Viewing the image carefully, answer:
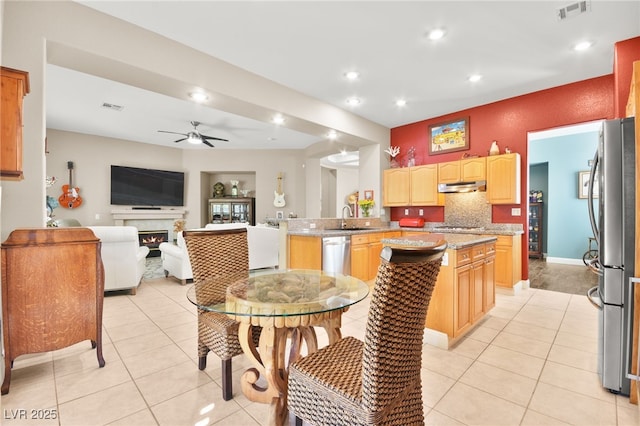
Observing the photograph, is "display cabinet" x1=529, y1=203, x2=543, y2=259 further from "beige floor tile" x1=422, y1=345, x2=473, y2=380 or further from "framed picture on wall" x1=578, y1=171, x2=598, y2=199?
"beige floor tile" x1=422, y1=345, x2=473, y2=380

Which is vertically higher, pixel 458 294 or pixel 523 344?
pixel 458 294

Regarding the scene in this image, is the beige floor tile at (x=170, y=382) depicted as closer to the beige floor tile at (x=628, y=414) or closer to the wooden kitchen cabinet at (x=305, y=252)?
the wooden kitchen cabinet at (x=305, y=252)

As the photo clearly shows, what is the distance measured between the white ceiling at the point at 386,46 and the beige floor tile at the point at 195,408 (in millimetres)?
2923

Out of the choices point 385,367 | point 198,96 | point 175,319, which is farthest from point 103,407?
point 198,96

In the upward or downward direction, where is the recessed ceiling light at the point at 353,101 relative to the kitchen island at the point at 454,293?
upward

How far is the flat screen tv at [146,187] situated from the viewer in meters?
6.84

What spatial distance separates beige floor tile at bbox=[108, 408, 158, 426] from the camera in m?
1.54

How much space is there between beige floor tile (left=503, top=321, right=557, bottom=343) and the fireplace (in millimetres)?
7379

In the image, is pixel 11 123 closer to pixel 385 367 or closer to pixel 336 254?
pixel 385 367

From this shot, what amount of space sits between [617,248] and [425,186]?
3.34 metres

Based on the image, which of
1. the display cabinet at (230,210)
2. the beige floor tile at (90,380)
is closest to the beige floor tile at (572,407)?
the beige floor tile at (90,380)

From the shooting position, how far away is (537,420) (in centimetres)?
158

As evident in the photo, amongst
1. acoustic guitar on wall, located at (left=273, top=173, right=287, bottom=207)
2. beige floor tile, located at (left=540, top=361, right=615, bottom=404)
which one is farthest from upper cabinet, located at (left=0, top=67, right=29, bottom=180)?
acoustic guitar on wall, located at (left=273, top=173, right=287, bottom=207)

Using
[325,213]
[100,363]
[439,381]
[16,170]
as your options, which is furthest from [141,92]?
[325,213]
